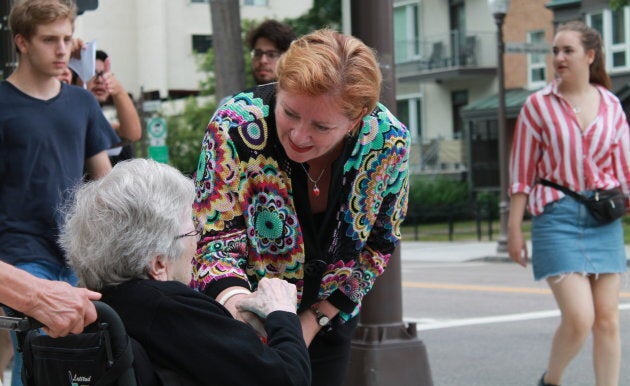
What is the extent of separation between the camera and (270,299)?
342 centimetres

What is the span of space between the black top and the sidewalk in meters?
18.2

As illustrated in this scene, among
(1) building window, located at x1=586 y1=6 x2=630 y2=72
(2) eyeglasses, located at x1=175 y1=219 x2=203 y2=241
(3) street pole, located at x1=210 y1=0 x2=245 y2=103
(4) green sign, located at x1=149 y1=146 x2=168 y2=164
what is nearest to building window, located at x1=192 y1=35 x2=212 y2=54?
(1) building window, located at x1=586 y1=6 x2=630 y2=72

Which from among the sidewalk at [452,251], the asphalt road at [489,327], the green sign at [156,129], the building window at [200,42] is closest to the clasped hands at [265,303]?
the asphalt road at [489,327]

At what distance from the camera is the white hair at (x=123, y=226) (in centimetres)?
314

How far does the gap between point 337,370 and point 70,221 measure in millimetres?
1351

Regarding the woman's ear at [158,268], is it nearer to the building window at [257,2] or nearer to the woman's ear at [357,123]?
the woman's ear at [357,123]

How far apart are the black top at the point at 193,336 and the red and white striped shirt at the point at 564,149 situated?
3217 millimetres

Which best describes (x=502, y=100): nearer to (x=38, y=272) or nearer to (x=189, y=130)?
(x=38, y=272)

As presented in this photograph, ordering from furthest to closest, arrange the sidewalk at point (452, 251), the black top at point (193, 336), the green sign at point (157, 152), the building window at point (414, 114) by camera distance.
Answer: the building window at point (414, 114)
the sidewalk at point (452, 251)
the green sign at point (157, 152)
the black top at point (193, 336)

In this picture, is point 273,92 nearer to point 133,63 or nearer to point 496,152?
point 496,152

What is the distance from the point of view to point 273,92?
154 inches

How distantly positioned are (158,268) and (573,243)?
131 inches

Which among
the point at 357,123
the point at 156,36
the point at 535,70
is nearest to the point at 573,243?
the point at 357,123

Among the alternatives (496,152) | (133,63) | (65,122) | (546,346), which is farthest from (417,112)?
(65,122)
